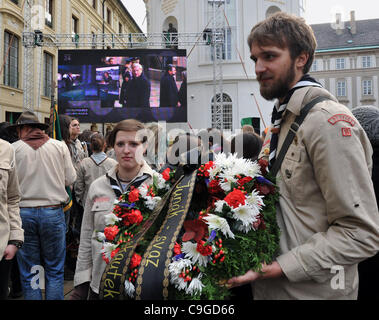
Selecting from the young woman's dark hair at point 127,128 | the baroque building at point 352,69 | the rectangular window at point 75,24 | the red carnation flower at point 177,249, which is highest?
the baroque building at point 352,69

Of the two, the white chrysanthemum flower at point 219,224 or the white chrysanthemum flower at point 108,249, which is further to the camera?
the white chrysanthemum flower at point 108,249

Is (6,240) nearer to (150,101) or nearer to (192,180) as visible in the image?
(192,180)

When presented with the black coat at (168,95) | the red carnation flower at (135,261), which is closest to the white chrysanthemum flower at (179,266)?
the red carnation flower at (135,261)

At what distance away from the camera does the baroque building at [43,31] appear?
A: 16.2m

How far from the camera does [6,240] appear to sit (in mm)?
2584

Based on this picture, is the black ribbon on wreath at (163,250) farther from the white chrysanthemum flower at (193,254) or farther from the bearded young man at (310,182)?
the bearded young man at (310,182)

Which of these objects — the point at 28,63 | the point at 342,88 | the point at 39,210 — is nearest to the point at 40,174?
the point at 39,210

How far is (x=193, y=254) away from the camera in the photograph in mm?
1308

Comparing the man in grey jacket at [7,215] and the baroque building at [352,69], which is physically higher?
the baroque building at [352,69]

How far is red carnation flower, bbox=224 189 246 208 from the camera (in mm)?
1353

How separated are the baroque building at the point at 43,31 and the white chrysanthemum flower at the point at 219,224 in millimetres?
11041

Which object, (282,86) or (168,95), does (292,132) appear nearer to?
(282,86)

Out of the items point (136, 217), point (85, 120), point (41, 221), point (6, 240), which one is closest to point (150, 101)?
point (85, 120)

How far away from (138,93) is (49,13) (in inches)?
395
